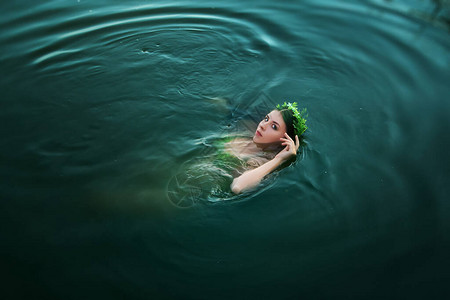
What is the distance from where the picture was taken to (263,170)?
4699 mm

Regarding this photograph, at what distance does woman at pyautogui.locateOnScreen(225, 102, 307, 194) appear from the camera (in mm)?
4738

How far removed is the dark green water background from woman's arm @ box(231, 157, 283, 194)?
0.58ft

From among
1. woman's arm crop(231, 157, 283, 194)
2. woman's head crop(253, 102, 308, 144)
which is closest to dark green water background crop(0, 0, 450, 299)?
woman's arm crop(231, 157, 283, 194)

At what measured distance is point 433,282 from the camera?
3844 millimetres

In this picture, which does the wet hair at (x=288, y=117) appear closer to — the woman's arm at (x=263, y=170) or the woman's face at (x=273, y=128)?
the woman's face at (x=273, y=128)

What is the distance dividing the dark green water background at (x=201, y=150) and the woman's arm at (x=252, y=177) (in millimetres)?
178

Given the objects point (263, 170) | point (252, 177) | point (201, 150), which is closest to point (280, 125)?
point (263, 170)

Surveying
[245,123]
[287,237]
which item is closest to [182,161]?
[245,123]

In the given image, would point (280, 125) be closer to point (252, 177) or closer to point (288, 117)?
point (288, 117)

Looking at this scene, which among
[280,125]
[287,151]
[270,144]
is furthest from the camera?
[270,144]

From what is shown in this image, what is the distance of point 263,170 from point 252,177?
0.59 feet

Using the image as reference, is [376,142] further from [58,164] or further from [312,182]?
[58,164]

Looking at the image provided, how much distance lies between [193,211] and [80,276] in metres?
1.27

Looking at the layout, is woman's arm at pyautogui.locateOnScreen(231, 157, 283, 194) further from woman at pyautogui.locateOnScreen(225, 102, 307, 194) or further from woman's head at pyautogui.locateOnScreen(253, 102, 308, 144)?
woman's head at pyautogui.locateOnScreen(253, 102, 308, 144)
